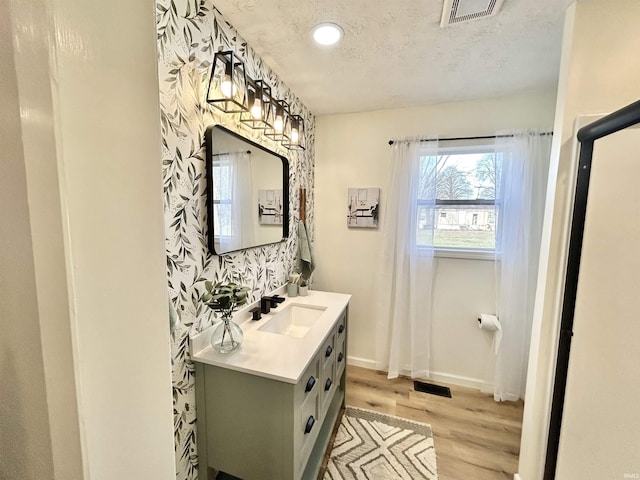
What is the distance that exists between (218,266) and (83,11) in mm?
1109

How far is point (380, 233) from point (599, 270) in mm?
1429

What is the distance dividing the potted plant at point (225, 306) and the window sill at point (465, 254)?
1726mm

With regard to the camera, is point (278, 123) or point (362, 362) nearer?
point (278, 123)

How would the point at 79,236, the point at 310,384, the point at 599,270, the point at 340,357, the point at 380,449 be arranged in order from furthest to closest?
1. the point at 340,357
2. the point at 380,449
3. the point at 310,384
4. the point at 599,270
5. the point at 79,236

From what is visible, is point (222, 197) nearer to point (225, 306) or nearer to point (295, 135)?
point (225, 306)

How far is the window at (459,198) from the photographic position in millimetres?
2129

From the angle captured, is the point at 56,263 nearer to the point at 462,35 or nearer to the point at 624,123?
the point at 624,123

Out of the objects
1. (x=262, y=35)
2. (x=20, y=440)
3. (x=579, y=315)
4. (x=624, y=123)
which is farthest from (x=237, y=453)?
(x=262, y=35)

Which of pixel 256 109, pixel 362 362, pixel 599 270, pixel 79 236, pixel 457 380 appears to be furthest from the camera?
pixel 362 362

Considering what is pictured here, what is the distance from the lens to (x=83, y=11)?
0.33 m

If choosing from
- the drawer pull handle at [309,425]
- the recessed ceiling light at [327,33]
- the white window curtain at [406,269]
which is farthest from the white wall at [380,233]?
the drawer pull handle at [309,425]

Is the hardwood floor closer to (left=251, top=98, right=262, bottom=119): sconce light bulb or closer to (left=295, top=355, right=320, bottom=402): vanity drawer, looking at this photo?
(left=295, top=355, right=320, bottom=402): vanity drawer

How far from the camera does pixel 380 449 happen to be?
64.7 inches

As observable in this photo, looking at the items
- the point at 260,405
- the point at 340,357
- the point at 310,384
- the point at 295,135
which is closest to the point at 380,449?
the point at 340,357
